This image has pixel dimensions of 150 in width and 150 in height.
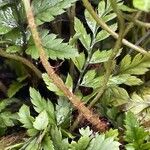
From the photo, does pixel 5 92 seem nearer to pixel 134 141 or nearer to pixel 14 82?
pixel 14 82

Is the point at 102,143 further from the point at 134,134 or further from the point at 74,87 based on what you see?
the point at 74,87

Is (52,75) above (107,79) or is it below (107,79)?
above

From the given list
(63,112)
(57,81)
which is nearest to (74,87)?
(63,112)

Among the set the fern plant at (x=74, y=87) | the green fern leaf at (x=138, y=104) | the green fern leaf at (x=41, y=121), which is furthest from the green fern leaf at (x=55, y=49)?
the green fern leaf at (x=138, y=104)

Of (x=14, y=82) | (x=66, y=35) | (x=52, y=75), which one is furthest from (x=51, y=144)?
(x=66, y=35)

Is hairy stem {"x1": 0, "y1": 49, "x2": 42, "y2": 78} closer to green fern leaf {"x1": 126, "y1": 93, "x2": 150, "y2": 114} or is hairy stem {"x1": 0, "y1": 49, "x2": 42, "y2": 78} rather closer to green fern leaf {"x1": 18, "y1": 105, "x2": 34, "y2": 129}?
green fern leaf {"x1": 18, "y1": 105, "x2": 34, "y2": 129}

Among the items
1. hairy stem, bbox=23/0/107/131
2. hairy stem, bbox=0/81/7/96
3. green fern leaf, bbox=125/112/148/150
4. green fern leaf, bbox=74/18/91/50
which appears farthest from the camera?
hairy stem, bbox=0/81/7/96

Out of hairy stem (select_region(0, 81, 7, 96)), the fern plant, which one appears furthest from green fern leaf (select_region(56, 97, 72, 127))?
hairy stem (select_region(0, 81, 7, 96))
